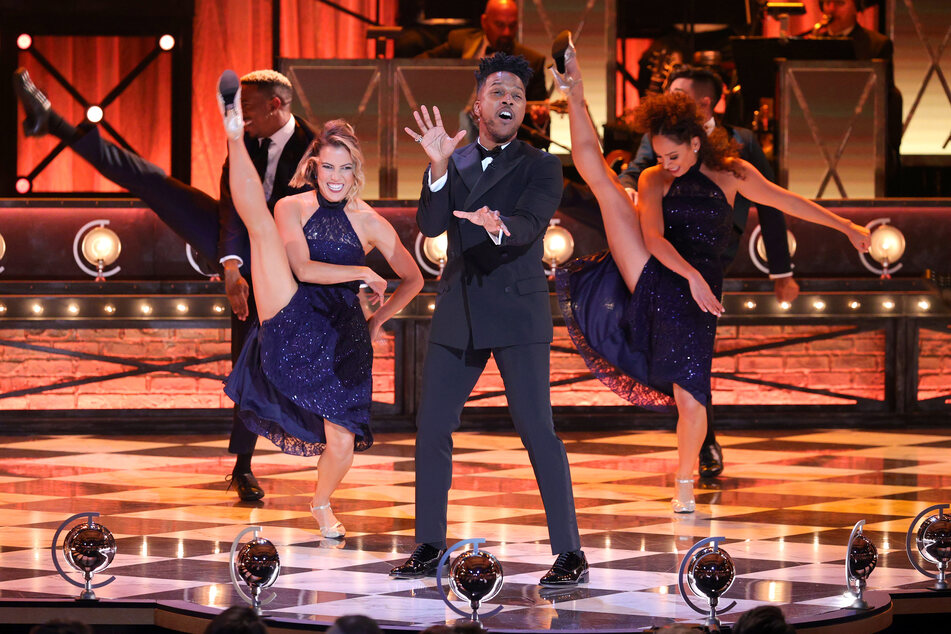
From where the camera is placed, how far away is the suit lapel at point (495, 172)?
398 cm

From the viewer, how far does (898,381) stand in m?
7.64

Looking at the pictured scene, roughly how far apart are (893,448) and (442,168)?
3.78 meters

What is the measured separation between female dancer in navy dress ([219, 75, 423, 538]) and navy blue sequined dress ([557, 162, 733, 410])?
92cm

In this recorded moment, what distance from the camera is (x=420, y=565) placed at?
398 centimetres

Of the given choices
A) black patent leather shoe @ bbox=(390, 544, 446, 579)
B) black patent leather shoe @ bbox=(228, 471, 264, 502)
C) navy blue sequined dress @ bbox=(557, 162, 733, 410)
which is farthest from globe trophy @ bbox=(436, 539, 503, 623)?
black patent leather shoe @ bbox=(228, 471, 264, 502)

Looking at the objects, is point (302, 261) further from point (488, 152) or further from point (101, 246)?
point (101, 246)

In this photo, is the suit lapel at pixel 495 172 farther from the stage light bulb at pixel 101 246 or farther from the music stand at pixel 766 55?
the music stand at pixel 766 55

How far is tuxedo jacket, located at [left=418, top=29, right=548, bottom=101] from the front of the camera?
9031mm

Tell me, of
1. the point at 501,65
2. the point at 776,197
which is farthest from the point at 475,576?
the point at 776,197

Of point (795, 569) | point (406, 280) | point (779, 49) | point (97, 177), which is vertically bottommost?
point (795, 569)

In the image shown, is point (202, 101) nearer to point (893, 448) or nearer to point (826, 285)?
point (826, 285)

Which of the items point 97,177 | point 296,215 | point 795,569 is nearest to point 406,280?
point 296,215

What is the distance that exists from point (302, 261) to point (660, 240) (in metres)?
1.32

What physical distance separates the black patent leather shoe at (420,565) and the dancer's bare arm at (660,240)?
4.78ft
